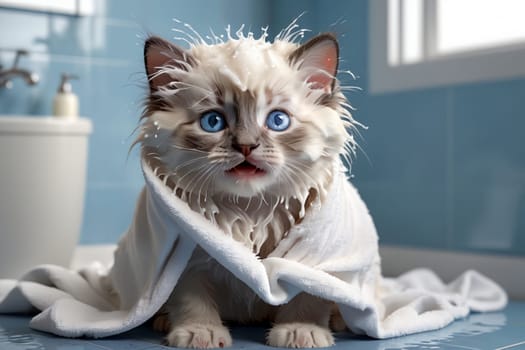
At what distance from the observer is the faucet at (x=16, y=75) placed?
2322mm

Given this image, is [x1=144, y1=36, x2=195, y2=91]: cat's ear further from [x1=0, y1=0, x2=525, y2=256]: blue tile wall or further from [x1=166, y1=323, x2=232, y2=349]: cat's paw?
[x1=0, y1=0, x2=525, y2=256]: blue tile wall

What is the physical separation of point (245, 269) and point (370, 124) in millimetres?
1506

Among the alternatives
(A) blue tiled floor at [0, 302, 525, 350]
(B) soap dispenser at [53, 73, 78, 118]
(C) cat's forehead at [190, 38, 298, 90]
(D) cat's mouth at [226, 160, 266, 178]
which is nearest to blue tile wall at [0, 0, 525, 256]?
(B) soap dispenser at [53, 73, 78, 118]

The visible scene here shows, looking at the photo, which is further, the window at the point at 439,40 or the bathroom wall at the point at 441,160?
the window at the point at 439,40

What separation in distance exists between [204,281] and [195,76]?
362 mm

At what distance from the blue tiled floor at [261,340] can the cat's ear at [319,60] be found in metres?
0.47

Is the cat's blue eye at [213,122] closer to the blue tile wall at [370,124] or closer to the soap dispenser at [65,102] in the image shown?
the blue tile wall at [370,124]

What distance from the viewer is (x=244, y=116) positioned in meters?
1.14

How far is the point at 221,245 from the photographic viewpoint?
116 centimetres

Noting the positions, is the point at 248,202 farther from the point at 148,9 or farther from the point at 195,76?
the point at 148,9

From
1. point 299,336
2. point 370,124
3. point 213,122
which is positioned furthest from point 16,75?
point 299,336

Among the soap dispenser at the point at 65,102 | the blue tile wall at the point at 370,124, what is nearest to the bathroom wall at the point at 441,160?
the blue tile wall at the point at 370,124

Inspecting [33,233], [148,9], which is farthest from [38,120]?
[148,9]

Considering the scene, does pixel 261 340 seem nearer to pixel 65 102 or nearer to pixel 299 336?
pixel 299 336
